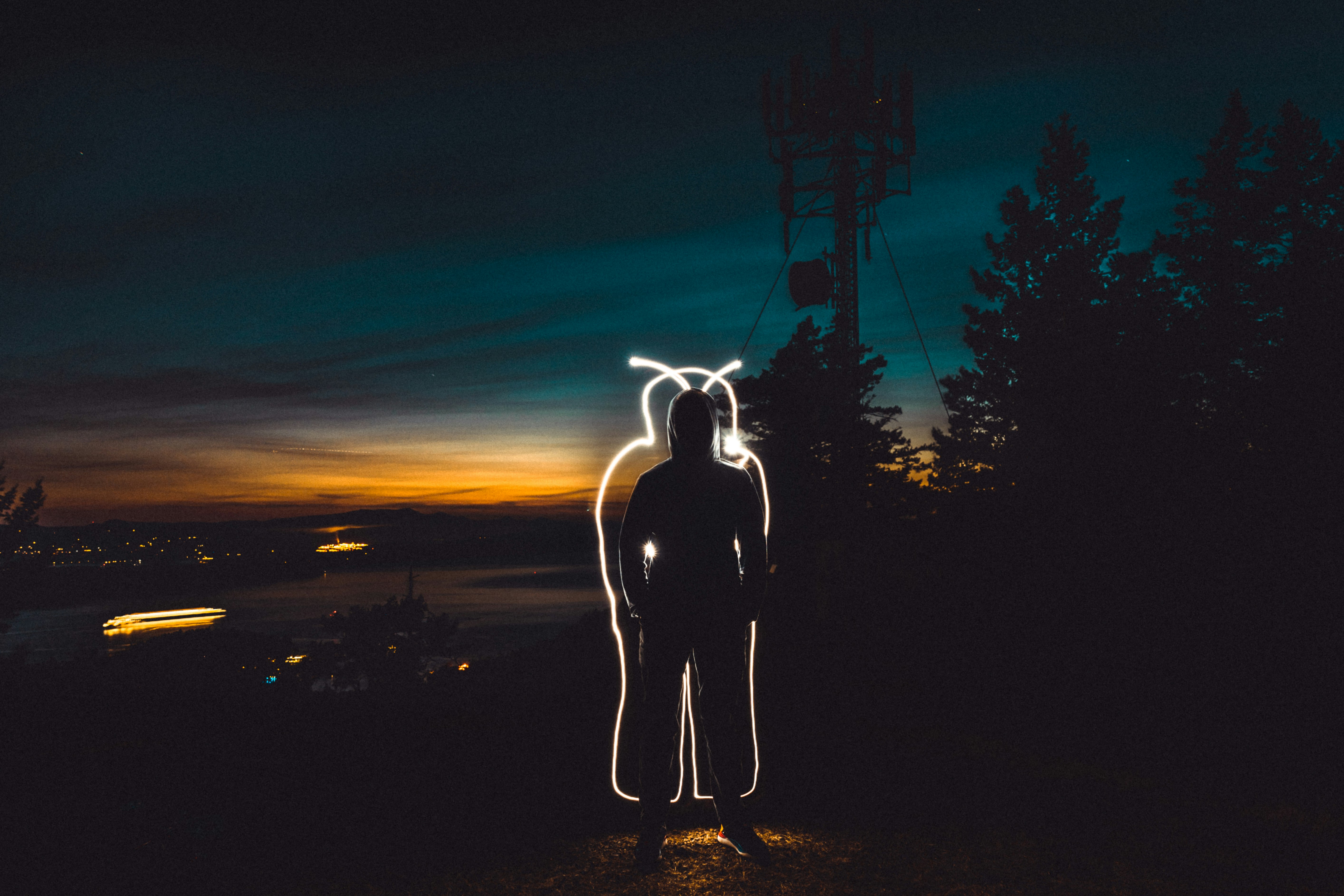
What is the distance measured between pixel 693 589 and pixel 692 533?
29 cm

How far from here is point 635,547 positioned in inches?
151

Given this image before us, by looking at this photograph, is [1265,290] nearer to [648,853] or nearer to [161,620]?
[648,853]

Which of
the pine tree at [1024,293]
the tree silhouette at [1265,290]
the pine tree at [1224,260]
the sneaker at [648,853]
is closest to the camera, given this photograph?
the sneaker at [648,853]

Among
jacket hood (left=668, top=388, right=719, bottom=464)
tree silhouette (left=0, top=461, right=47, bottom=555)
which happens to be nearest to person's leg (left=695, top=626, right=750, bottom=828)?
jacket hood (left=668, top=388, right=719, bottom=464)

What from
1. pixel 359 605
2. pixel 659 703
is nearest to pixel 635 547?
pixel 659 703

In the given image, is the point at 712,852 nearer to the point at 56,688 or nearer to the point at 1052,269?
the point at 56,688

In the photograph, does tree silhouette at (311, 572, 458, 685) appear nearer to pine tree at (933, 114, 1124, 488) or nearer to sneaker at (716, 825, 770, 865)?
pine tree at (933, 114, 1124, 488)

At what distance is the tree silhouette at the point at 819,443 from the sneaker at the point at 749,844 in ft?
46.3

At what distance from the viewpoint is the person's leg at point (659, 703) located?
3.75 meters

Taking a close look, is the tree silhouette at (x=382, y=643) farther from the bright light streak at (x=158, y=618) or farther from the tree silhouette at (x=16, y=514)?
the bright light streak at (x=158, y=618)

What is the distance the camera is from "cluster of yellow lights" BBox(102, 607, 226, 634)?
73.4m

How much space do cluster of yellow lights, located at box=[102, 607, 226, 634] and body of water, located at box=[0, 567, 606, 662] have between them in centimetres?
75

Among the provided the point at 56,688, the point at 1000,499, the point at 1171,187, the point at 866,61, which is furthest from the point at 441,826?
the point at 1171,187

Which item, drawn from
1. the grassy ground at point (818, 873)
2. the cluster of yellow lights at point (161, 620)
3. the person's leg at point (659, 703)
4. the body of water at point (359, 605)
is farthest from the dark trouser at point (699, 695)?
the cluster of yellow lights at point (161, 620)
